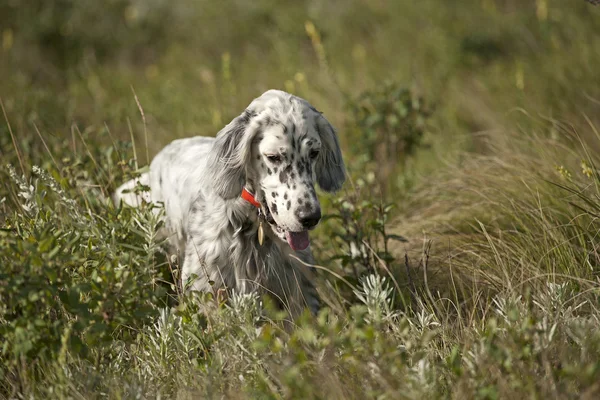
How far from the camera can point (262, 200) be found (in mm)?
2863

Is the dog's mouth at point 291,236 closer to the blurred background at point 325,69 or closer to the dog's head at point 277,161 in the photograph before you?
Answer: the dog's head at point 277,161

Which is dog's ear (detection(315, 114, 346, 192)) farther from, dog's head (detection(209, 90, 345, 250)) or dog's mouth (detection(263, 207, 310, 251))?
dog's mouth (detection(263, 207, 310, 251))

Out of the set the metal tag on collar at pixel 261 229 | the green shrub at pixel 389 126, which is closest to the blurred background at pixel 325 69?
the green shrub at pixel 389 126

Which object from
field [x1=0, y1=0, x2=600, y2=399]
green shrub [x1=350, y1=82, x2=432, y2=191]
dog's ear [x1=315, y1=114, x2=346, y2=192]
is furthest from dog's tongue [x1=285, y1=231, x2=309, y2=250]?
green shrub [x1=350, y1=82, x2=432, y2=191]

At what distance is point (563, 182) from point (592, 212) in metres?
0.38

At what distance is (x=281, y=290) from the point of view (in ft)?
10.2

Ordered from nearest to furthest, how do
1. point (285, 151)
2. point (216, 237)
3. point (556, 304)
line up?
point (556, 304) < point (285, 151) < point (216, 237)

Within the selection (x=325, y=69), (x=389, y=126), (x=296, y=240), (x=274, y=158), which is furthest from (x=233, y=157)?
(x=325, y=69)

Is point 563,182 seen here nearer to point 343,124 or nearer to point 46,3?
point 343,124

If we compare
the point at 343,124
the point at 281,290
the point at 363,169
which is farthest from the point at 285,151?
the point at 343,124

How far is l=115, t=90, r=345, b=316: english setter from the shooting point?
8.95ft

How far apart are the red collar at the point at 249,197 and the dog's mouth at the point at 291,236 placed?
0.23ft

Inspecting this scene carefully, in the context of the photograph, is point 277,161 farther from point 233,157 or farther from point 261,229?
point 261,229

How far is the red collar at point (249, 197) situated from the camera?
9.49ft
